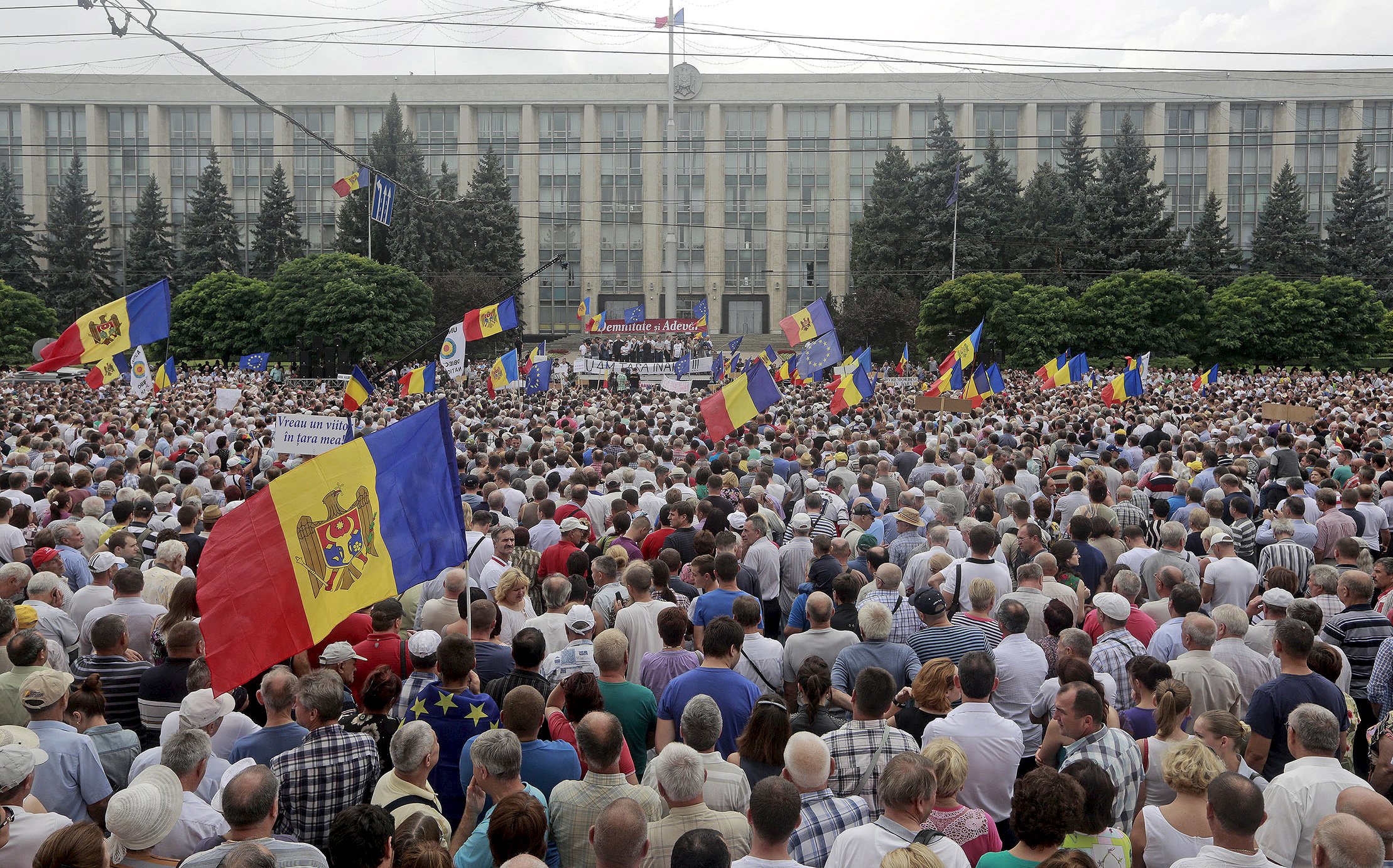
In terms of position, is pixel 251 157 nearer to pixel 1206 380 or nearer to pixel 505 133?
pixel 505 133

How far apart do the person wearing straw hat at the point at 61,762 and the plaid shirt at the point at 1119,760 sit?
4.54 metres

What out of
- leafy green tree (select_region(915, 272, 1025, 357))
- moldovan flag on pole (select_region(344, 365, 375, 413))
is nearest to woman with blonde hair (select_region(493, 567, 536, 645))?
moldovan flag on pole (select_region(344, 365, 375, 413))

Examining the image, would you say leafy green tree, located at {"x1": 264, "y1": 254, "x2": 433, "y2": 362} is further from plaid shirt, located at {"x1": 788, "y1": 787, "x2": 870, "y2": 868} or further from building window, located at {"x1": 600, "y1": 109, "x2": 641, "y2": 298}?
plaid shirt, located at {"x1": 788, "y1": 787, "x2": 870, "y2": 868}

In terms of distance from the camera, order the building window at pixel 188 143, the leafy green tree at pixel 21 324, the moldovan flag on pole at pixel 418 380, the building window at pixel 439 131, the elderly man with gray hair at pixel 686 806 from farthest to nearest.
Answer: the building window at pixel 188 143
the building window at pixel 439 131
the leafy green tree at pixel 21 324
the moldovan flag on pole at pixel 418 380
the elderly man with gray hair at pixel 686 806

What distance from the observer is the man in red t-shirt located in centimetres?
655

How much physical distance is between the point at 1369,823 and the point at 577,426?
1625 cm

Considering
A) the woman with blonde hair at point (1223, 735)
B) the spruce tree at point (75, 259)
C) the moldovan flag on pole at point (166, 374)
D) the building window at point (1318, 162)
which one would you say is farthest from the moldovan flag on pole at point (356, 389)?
the building window at point (1318, 162)

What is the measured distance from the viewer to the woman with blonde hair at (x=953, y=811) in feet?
14.5

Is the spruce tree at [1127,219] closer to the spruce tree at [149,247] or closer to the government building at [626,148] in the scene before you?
the government building at [626,148]

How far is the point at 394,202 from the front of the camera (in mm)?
67875

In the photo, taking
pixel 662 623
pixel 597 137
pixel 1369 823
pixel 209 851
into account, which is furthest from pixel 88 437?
pixel 597 137

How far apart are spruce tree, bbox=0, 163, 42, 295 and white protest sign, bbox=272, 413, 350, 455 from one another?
64797 millimetres

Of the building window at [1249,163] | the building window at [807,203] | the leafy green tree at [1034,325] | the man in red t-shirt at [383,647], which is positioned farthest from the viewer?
the building window at [807,203]

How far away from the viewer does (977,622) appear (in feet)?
22.9
